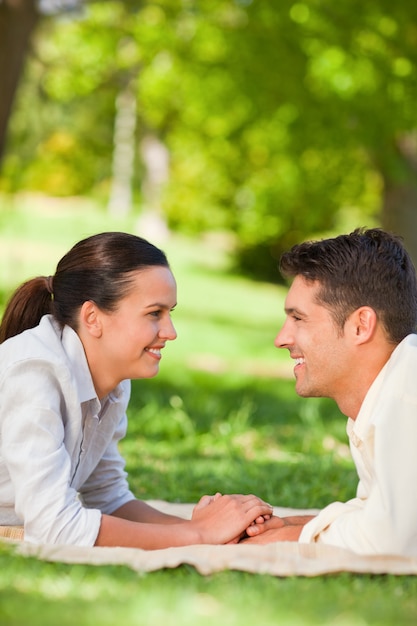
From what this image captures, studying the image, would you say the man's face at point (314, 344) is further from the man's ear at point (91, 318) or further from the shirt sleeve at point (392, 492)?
the man's ear at point (91, 318)

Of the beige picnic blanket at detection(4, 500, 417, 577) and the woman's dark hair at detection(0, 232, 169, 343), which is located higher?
the woman's dark hair at detection(0, 232, 169, 343)

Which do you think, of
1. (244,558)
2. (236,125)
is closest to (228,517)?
(244,558)

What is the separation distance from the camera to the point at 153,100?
22.2 metres

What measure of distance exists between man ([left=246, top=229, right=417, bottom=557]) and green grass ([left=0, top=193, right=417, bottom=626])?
1.29ft

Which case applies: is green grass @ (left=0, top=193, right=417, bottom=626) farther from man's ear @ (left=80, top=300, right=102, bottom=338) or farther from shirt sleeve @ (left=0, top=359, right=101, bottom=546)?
man's ear @ (left=80, top=300, right=102, bottom=338)

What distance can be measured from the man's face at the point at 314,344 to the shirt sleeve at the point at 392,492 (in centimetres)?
36

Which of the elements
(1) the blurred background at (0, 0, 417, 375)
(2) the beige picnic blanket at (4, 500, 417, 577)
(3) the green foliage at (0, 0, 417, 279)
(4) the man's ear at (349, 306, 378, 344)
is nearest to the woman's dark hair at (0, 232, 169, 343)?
(4) the man's ear at (349, 306, 378, 344)

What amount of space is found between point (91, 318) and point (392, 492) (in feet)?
4.63

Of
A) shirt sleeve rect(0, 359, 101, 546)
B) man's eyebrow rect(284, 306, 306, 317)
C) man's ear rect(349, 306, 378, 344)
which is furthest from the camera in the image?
man's eyebrow rect(284, 306, 306, 317)

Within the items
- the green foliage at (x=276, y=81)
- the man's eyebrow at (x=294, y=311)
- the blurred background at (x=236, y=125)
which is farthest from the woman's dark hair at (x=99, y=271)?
the green foliage at (x=276, y=81)

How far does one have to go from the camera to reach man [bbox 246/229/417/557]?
11.5ft

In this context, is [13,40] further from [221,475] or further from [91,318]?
[91,318]

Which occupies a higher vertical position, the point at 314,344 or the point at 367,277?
the point at 367,277

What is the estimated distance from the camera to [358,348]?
381 centimetres
